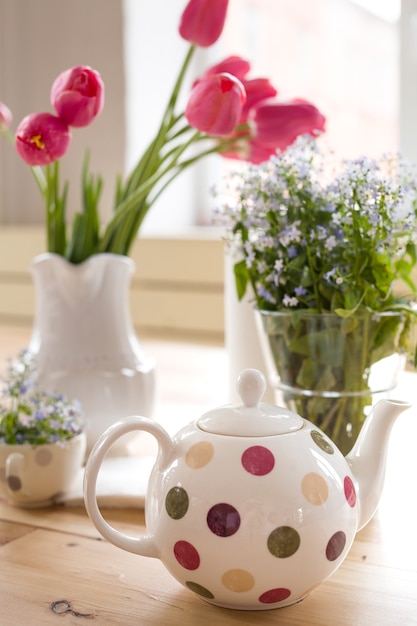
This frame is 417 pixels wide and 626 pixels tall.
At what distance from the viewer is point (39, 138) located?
77 cm

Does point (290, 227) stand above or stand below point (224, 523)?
above

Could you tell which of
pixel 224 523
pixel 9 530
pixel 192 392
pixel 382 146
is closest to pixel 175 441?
pixel 224 523

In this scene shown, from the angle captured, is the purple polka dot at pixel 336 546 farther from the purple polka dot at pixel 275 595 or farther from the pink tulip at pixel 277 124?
the pink tulip at pixel 277 124

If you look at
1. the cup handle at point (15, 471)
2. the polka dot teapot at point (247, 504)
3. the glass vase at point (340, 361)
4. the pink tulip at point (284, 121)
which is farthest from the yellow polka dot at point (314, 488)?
the pink tulip at point (284, 121)

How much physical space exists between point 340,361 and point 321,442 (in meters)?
0.19

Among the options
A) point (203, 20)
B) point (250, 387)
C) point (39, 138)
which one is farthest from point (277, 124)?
point (250, 387)

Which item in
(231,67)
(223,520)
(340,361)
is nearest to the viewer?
(223,520)

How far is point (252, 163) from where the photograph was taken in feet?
2.86

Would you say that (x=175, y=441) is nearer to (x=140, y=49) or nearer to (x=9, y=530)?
(x=9, y=530)

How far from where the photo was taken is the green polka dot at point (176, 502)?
20.7 inches

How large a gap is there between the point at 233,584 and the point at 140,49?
2.07 metres

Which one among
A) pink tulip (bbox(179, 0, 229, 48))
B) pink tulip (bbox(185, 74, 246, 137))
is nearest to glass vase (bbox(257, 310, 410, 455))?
pink tulip (bbox(185, 74, 246, 137))

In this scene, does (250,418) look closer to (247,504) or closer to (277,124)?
(247,504)

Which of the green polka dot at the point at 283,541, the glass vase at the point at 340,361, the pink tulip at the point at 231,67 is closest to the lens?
the green polka dot at the point at 283,541
